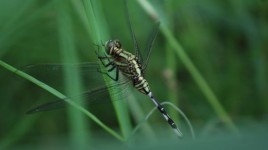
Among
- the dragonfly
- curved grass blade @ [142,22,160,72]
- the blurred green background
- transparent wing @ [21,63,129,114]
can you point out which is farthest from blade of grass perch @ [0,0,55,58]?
curved grass blade @ [142,22,160,72]

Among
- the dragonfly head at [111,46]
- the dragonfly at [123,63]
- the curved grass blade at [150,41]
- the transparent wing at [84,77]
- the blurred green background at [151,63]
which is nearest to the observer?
the transparent wing at [84,77]

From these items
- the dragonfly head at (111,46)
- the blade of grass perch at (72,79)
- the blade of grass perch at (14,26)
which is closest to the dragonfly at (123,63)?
the dragonfly head at (111,46)

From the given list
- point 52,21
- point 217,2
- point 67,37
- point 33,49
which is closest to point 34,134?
point 33,49

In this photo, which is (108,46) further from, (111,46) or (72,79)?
(72,79)

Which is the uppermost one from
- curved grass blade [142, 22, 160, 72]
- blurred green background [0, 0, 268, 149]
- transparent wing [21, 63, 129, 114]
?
blurred green background [0, 0, 268, 149]

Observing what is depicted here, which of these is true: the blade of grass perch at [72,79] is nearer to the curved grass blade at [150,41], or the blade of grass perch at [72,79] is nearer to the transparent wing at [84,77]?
the transparent wing at [84,77]

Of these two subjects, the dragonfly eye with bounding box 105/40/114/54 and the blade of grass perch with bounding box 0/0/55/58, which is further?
the blade of grass perch with bounding box 0/0/55/58

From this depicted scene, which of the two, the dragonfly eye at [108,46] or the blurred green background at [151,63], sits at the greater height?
the blurred green background at [151,63]

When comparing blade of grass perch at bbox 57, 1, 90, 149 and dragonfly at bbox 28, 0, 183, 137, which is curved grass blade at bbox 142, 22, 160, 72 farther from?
blade of grass perch at bbox 57, 1, 90, 149

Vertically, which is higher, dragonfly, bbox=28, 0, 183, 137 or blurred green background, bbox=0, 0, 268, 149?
blurred green background, bbox=0, 0, 268, 149
